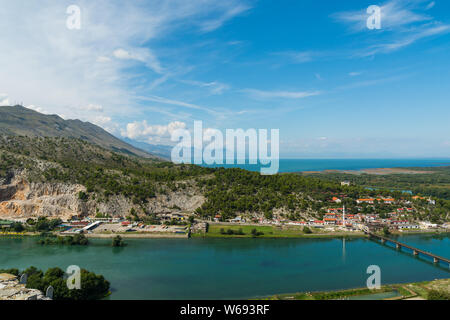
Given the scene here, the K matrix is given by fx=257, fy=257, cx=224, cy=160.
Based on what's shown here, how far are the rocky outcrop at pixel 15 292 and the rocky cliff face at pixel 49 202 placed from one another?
14.4 m

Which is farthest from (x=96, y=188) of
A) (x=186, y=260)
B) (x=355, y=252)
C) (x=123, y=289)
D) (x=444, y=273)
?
(x=444, y=273)

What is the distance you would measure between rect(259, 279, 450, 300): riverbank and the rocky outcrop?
8.99 meters

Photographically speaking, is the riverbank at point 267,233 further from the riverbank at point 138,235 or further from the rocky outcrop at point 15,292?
the rocky outcrop at point 15,292

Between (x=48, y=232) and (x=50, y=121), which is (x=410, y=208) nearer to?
(x=48, y=232)

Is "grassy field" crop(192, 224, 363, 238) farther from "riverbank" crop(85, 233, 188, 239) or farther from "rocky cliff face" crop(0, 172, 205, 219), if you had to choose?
"rocky cliff face" crop(0, 172, 205, 219)

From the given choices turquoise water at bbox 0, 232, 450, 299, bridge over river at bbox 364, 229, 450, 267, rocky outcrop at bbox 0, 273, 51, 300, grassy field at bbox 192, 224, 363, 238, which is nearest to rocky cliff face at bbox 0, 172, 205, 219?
turquoise water at bbox 0, 232, 450, 299

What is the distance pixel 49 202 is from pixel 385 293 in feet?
91.6

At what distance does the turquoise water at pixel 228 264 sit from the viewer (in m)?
12.9

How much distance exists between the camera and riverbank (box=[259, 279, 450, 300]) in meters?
11.7

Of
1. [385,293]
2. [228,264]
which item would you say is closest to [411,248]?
[385,293]

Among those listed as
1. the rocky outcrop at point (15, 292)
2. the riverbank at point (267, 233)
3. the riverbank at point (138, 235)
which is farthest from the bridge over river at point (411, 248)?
the rocky outcrop at point (15, 292)

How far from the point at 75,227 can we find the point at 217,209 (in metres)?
13.0

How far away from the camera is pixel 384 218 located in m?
26.3

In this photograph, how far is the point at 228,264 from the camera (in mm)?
16047
